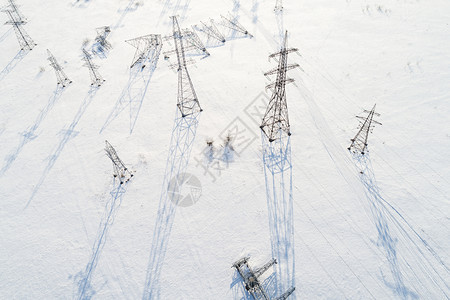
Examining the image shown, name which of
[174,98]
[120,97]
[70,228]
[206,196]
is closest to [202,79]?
[174,98]

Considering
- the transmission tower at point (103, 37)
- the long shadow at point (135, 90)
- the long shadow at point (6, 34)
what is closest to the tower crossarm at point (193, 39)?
the long shadow at point (135, 90)

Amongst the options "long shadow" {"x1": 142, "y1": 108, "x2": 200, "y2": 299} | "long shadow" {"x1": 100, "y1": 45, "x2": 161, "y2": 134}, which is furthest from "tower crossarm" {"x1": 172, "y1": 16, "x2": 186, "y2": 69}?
"long shadow" {"x1": 142, "y1": 108, "x2": 200, "y2": 299}

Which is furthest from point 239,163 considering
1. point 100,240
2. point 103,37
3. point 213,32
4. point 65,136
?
point 103,37

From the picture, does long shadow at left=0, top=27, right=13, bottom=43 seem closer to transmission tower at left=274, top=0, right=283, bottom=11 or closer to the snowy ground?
the snowy ground

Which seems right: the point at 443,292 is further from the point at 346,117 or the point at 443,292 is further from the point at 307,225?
the point at 346,117

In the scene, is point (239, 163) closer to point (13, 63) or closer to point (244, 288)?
point (244, 288)

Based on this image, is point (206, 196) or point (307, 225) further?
point (206, 196)
